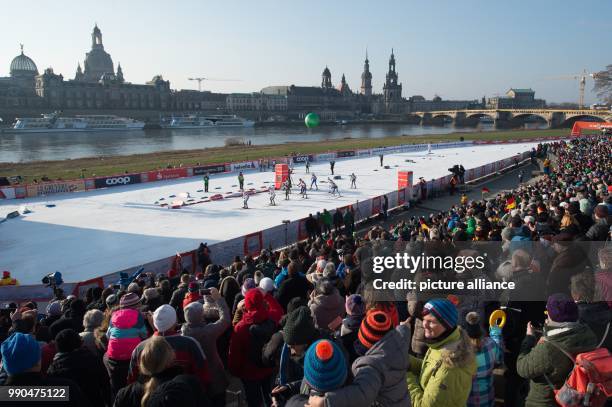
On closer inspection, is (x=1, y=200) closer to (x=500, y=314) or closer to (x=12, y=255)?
(x=12, y=255)

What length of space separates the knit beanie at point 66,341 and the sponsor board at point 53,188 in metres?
29.3

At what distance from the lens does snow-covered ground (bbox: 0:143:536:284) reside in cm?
1631

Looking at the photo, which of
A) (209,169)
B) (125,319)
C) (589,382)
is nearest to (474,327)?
(589,382)

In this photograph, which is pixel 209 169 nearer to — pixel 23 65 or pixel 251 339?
pixel 251 339

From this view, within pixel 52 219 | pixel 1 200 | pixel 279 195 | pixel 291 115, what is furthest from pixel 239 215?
pixel 291 115

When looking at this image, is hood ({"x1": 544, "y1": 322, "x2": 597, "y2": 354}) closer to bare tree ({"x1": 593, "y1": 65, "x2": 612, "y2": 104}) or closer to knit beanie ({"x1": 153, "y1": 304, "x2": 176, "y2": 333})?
knit beanie ({"x1": 153, "y1": 304, "x2": 176, "y2": 333})

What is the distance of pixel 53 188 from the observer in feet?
97.6

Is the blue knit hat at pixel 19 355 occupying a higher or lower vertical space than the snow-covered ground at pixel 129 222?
higher

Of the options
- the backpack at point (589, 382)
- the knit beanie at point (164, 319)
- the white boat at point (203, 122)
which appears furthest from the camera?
the white boat at point (203, 122)

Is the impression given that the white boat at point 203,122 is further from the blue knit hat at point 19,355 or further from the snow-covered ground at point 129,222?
the blue knit hat at point 19,355

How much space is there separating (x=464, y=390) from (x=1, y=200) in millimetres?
31795

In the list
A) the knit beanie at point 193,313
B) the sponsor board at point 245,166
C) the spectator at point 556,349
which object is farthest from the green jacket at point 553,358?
the sponsor board at point 245,166

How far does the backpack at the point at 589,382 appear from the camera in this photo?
3.01m

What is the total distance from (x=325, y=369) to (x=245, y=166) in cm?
3945
